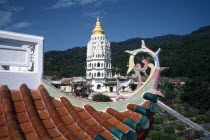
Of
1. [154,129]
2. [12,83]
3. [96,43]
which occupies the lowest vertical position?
[154,129]

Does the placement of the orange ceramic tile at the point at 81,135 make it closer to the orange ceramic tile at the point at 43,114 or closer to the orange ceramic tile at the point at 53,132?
the orange ceramic tile at the point at 53,132

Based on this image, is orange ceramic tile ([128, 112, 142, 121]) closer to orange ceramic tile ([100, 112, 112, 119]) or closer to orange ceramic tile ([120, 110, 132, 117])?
orange ceramic tile ([120, 110, 132, 117])

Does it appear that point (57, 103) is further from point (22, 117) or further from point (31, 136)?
point (31, 136)

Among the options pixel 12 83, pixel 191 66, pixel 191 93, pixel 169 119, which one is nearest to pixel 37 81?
pixel 12 83

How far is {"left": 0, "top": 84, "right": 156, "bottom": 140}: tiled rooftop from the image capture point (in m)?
2.64

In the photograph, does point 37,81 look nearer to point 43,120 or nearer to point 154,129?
point 43,120

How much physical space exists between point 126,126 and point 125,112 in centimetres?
50

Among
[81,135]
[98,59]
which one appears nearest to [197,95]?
[98,59]

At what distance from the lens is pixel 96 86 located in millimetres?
38969

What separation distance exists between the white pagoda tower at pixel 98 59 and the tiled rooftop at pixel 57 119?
35.5 metres

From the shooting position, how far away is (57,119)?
297cm

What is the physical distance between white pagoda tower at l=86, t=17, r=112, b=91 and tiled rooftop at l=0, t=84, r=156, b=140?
35.5m

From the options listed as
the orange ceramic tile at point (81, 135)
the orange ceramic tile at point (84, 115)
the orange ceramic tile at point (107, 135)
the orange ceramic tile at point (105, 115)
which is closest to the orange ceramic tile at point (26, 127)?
the orange ceramic tile at point (81, 135)

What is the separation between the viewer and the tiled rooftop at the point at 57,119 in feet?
8.65
